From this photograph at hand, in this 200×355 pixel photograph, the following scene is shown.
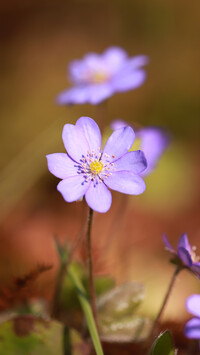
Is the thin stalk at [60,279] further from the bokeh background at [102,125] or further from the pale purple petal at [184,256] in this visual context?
the pale purple petal at [184,256]

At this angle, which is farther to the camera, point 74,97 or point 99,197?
point 74,97

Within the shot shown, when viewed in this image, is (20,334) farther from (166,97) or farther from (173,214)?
(166,97)

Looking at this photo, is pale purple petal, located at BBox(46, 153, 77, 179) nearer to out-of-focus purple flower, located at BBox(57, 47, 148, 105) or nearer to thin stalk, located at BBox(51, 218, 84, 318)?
thin stalk, located at BBox(51, 218, 84, 318)

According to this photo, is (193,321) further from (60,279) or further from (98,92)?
(98,92)

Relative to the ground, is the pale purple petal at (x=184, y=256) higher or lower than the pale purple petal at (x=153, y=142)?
lower

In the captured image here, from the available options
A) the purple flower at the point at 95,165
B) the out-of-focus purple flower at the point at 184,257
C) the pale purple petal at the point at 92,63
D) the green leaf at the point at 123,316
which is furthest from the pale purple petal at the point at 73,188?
the pale purple petal at the point at 92,63

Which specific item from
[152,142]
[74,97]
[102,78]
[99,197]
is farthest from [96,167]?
[102,78]

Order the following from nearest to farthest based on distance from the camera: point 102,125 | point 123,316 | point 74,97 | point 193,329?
point 193,329, point 123,316, point 74,97, point 102,125

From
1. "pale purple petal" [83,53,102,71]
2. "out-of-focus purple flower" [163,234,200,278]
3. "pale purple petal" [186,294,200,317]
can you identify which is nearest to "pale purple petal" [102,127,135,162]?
"out-of-focus purple flower" [163,234,200,278]
